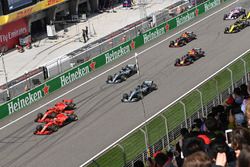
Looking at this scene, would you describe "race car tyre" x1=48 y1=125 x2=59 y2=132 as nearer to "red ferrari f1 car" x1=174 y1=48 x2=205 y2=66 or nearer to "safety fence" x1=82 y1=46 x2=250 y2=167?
"safety fence" x1=82 y1=46 x2=250 y2=167

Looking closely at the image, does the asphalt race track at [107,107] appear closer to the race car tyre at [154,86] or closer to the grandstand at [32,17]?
the race car tyre at [154,86]

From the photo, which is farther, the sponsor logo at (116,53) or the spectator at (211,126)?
the sponsor logo at (116,53)

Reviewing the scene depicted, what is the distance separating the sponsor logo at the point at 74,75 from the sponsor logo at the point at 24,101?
255 centimetres

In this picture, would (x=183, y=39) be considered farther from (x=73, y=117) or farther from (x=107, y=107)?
(x=73, y=117)

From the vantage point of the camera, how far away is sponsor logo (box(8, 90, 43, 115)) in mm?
33969

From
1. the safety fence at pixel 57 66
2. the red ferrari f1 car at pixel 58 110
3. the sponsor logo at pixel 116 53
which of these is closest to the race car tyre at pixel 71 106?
the red ferrari f1 car at pixel 58 110

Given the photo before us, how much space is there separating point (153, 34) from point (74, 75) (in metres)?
10.6

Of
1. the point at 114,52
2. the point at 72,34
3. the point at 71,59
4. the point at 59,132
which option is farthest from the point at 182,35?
the point at 59,132

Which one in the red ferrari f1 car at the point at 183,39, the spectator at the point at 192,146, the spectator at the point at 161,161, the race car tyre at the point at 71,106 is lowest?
the red ferrari f1 car at the point at 183,39

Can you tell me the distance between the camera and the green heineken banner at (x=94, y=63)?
113ft

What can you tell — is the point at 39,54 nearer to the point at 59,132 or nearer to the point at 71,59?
the point at 71,59

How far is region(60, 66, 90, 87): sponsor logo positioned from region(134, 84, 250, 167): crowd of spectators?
22266 millimetres

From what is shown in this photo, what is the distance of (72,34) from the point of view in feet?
185

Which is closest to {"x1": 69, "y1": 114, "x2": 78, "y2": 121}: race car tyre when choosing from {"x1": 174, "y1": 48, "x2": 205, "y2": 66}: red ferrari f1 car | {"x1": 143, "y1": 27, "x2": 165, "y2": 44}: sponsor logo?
{"x1": 174, "y1": 48, "x2": 205, "y2": 66}: red ferrari f1 car
